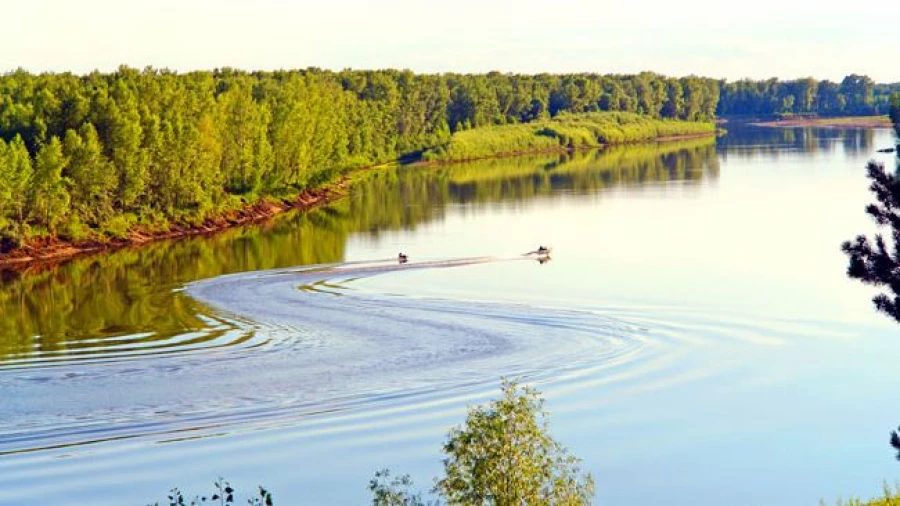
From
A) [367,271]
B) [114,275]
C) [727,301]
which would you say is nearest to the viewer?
[727,301]

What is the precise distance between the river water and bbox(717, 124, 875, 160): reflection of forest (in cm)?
6516

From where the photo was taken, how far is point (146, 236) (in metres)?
65.1

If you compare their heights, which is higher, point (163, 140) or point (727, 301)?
point (163, 140)

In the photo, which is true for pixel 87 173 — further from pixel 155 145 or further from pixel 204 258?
pixel 204 258

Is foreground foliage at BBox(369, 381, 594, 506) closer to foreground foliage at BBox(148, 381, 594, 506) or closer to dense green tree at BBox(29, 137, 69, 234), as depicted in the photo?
foreground foliage at BBox(148, 381, 594, 506)

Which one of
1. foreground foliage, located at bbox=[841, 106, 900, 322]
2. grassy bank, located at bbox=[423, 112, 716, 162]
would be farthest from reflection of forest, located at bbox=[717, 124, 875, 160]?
foreground foliage, located at bbox=[841, 106, 900, 322]

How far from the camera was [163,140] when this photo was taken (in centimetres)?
6862

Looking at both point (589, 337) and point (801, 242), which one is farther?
point (801, 242)

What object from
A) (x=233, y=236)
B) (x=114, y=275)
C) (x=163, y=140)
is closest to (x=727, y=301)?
(x=114, y=275)

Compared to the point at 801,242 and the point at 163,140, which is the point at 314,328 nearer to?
the point at 801,242

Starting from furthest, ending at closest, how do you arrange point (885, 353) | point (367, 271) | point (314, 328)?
Result: point (367, 271), point (314, 328), point (885, 353)

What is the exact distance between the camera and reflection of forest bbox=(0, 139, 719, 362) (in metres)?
39.2

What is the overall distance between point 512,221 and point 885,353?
1373 inches

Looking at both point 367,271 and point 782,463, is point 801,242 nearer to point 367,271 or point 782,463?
point 367,271
